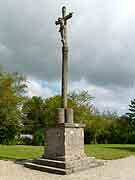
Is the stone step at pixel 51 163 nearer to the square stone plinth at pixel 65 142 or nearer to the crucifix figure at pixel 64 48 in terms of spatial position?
the square stone plinth at pixel 65 142

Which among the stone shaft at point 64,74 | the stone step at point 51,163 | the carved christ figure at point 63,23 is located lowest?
the stone step at point 51,163

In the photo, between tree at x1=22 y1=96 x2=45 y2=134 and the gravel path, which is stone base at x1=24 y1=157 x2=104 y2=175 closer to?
the gravel path

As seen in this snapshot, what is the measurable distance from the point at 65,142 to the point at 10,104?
19.7 meters

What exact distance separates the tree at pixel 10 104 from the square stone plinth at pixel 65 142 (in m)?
18.2

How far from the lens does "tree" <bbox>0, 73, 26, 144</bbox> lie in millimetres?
29719

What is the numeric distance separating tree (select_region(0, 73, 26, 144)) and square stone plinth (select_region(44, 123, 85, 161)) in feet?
59.7

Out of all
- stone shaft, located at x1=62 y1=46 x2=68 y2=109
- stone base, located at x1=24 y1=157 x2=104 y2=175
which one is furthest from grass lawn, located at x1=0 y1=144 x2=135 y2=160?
stone shaft, located at x1=62 y1=46 x2=68 y2=109

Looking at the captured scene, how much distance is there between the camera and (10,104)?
3016 cm

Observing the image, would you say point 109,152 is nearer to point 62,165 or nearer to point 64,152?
point 64,152

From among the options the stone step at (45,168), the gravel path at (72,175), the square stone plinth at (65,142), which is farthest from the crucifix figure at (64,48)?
the gravel path at (72,175)

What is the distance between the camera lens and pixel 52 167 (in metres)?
11.0

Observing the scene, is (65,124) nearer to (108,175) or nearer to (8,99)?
(108,175)

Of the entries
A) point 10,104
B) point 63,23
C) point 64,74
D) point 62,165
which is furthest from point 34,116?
point 62,165

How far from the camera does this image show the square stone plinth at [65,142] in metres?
11.4
